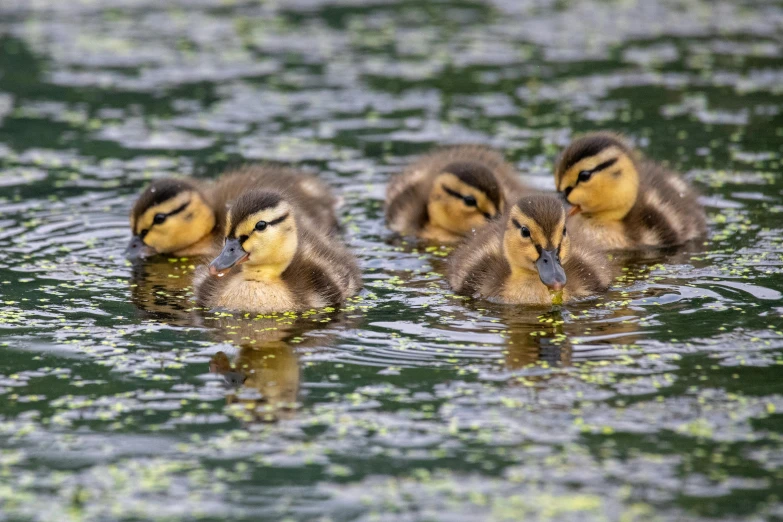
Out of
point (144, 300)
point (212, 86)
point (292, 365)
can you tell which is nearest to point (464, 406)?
point (292, 365)

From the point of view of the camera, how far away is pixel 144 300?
7605 millimetres

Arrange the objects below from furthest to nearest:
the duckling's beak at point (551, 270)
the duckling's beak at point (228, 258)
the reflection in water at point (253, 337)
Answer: the duckling's beak at point (228, 258) → the duckling's beak at point (551, 270) → the reflection in water at point (253, 337)

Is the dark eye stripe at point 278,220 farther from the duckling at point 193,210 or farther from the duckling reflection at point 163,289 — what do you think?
the duckling at point 193,210

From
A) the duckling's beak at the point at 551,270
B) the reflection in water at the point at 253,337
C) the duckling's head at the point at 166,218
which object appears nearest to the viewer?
the reflection in water at the point at 253,337

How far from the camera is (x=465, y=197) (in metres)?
8.94

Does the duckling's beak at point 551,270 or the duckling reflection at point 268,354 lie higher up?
the duckling's beak at point 551,270

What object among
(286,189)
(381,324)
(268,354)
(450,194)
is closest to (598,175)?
(450,194)

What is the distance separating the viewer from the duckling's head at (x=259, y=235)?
724 cm

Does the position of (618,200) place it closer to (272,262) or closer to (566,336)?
(566,336)

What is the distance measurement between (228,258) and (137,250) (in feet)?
5.21

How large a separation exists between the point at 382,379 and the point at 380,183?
4.44 meters

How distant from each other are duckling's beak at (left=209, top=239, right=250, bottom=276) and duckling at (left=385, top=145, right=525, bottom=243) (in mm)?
2031

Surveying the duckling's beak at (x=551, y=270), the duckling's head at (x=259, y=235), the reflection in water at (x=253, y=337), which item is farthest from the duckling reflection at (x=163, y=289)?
the duckling's beak at (x=551, y=270)

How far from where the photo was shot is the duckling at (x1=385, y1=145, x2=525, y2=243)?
351 inches
